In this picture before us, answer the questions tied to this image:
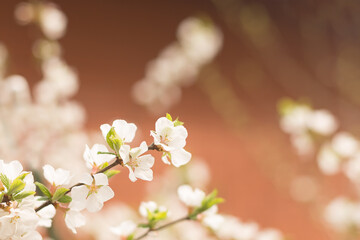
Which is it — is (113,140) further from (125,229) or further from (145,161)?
(125,229)

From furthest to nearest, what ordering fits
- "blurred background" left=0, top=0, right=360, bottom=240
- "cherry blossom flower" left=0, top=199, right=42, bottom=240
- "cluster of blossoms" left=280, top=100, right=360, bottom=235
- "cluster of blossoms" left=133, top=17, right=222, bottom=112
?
1. "blurred background" left=0, top=0, right=360, bottom=240
2. "cluster of blossoms" left=133, top=17, right=222, bottom=112
3. "cluster of blossoms" left=280, top=100, right=360, bottom=235
4. "cherry blossom flower" left=0, top=199, right=42, bottom=240

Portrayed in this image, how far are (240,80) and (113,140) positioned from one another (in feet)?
7.07

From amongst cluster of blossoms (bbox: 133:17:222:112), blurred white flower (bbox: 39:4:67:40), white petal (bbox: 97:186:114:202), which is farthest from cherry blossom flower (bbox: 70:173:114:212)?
cluster of blossoms (bbox: 133:17:222:112)

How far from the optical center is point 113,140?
1.34 feet

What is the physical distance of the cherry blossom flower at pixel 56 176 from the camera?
0.43 m

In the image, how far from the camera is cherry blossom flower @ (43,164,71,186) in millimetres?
425

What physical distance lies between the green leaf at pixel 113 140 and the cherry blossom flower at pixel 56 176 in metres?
0.05

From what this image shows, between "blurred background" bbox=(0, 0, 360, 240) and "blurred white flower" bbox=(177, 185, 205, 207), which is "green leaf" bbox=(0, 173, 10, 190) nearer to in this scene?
"blurred white flower" bbox=(177, 185, 205, 207)

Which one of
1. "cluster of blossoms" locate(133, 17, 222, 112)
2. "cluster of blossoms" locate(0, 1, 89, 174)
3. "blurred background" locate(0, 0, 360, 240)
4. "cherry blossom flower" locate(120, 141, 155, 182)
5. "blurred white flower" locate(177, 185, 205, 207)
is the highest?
"blurred background" locate(0, 0, 360, 240)

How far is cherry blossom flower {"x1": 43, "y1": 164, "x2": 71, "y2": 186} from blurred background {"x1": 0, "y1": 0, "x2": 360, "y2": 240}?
1.22 metres

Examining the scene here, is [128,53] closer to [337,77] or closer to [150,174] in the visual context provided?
[337,77]

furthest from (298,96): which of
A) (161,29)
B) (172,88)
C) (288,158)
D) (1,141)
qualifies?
(1,141)

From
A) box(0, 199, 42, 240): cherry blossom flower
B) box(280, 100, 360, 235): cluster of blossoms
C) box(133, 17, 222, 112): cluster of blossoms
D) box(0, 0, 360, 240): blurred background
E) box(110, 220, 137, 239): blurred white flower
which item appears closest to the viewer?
box(0, 199, 42, 240): cherry blossom flower

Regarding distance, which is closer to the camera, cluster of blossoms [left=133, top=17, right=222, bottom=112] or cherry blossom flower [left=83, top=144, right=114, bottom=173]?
cherry blossom flower [left=83, top=144, right=114, bottom=173]
